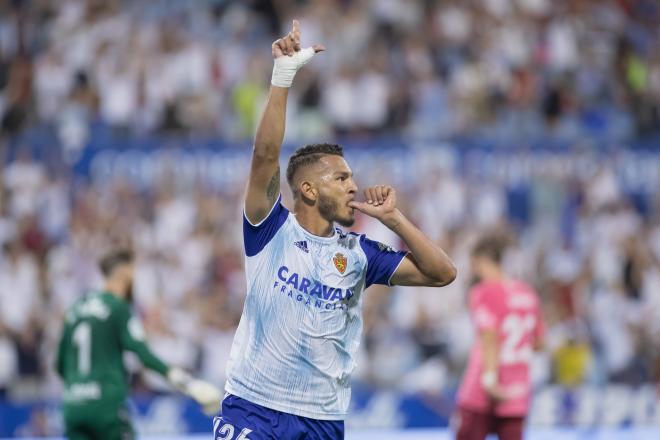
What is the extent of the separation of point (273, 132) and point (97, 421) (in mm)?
3314

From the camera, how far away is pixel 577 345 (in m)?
14.2

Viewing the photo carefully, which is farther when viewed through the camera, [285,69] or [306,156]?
[306,156]

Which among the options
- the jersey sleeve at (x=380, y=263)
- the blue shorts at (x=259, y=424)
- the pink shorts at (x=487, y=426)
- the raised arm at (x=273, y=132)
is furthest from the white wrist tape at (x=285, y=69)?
the pink shorts at (x=487, y=426)

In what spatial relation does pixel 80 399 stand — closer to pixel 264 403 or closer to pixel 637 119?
pixel 264 403

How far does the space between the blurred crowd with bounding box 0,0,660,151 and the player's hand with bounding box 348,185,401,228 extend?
9.77 metres

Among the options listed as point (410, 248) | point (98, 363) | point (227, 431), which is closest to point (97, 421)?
point (98, 363)

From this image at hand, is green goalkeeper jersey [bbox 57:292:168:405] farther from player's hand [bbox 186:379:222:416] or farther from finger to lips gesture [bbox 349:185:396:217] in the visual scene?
finger to lips gesture [bbox 349:185:396:217]

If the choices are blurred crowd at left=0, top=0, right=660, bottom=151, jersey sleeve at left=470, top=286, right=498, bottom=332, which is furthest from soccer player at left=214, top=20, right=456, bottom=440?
blurred crowd at left=0, top=0, right=660, bottom=151

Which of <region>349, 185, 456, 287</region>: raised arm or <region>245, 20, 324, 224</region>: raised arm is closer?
<region>245, 20, 324, 224</region>: raised arm

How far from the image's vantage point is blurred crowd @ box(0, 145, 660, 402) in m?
13.9

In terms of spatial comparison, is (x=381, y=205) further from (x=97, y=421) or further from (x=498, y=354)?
(x=97, y=421)

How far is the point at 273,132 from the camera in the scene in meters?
5.92

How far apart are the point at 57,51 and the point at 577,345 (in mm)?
7828

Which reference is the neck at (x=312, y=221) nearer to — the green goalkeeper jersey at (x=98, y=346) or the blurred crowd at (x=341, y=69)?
the green goalkeeper jersey at (x=98, y=346)
